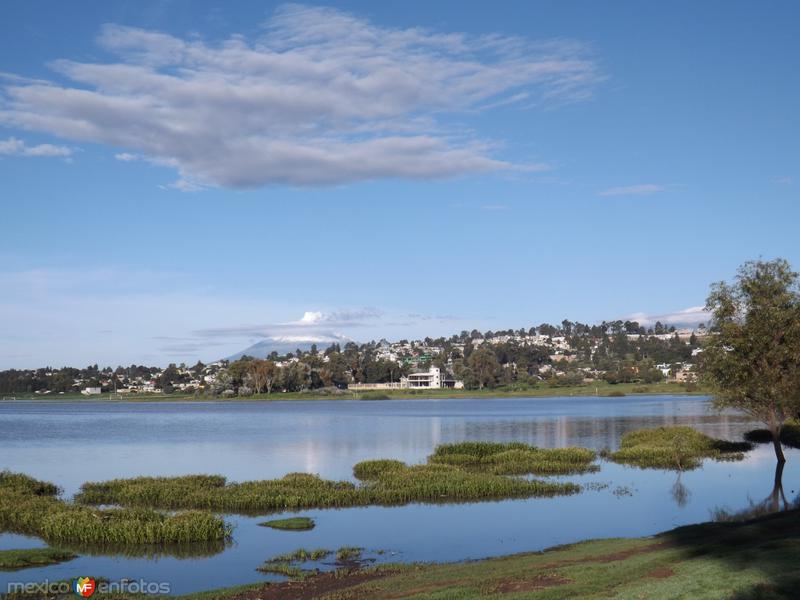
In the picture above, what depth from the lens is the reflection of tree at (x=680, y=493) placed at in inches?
1717

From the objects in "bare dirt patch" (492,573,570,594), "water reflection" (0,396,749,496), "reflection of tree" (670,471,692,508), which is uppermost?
"bare dirt patch" (492,573,570,594)

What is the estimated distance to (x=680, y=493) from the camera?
46.7 metres

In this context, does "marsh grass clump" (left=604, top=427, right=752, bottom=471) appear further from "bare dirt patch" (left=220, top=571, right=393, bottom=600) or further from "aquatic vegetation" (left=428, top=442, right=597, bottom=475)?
"bare dirt patch" (left=220, top=571, right=393, bottom=600)

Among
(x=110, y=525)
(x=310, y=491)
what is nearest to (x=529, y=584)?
(x=110, y=525)

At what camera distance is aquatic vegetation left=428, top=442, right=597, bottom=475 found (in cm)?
5772

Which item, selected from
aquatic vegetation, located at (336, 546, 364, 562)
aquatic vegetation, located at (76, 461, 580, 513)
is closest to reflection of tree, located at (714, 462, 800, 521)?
aquatic vegetation, located at (76, 461, 580, 513)

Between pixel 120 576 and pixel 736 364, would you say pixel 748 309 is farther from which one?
pixel 120 576

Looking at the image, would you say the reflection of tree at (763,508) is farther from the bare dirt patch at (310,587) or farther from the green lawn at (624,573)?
the bare dirt patch at (310,587)

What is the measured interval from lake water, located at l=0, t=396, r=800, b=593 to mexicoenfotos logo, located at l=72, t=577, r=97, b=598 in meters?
2.34

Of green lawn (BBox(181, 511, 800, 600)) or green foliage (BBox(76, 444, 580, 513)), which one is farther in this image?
green foliage (BBox(76, 444, 580, 513))

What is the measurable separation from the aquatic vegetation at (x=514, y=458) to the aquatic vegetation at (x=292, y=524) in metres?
20.7

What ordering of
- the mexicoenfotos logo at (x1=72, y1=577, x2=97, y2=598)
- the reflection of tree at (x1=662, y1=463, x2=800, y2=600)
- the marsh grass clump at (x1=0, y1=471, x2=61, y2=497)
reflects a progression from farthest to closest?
the marsh grass clump at (x1=0, y1=471, x2=61, y2=497), the mexicoenfotos logo at (x1=72, y1=577, x2=97, y2=598), the reflection of tree at (x1=662, y1=463, x2=800, y2=600)

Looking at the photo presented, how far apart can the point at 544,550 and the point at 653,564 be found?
8357mm

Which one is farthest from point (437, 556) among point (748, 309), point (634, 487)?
point (748, 309)
